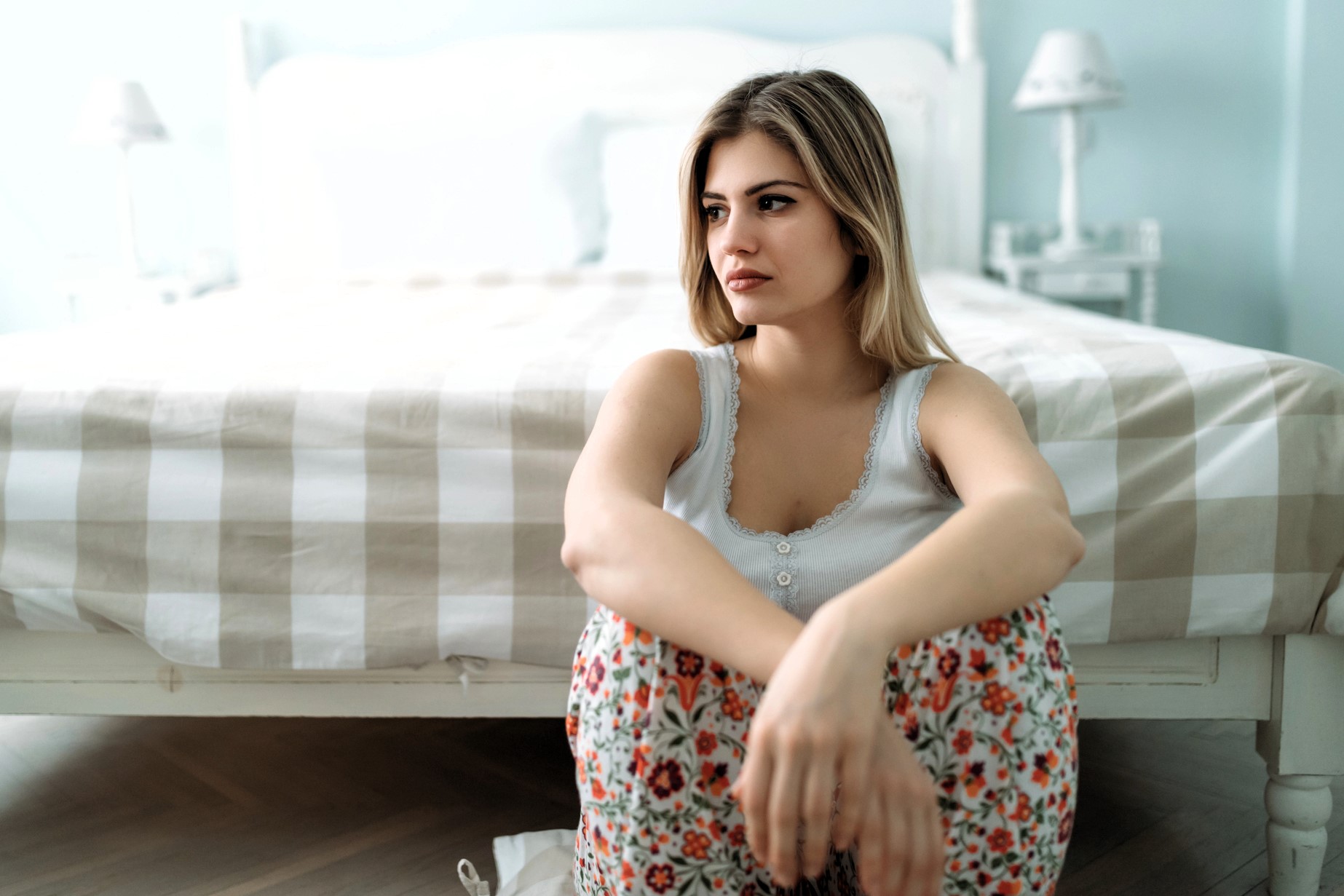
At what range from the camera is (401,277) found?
2.72m

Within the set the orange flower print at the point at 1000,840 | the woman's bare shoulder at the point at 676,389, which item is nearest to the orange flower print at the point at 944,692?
the orange flower print at the point at 1000,840

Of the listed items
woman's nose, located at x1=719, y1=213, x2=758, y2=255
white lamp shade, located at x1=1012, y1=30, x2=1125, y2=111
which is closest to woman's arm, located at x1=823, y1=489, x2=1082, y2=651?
woman's nose, located at x1=719, y1=213, x2=758, y2=255

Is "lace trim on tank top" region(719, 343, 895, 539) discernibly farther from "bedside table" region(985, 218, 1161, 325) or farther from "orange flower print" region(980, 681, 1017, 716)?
"bedside table" region(985, 218, 1161, 325)

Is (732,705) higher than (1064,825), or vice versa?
(732,705)

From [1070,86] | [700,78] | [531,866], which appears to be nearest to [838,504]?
[531,866]

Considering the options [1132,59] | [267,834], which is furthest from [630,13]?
[267,834]

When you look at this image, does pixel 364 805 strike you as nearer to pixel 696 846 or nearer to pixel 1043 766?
pixel 696 846

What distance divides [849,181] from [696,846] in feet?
1.93

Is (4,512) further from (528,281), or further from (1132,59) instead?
(1132,59)

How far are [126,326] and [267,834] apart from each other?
0.94 m

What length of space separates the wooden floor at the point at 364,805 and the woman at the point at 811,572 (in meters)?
0.51

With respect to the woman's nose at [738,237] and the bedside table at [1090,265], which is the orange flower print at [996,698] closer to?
the woman's nose at [738,237]

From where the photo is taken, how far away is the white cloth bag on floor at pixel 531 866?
125 cm

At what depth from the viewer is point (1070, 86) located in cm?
297
